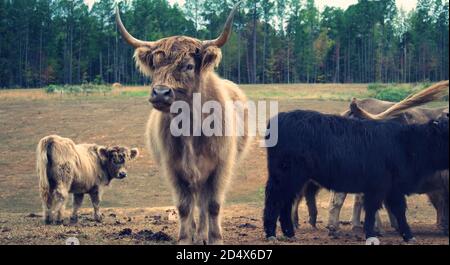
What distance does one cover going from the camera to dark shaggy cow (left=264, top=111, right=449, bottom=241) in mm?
6539

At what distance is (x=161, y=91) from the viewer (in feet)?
17.9

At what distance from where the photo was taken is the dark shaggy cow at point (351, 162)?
21.5ft

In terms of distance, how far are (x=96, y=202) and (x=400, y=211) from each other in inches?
194

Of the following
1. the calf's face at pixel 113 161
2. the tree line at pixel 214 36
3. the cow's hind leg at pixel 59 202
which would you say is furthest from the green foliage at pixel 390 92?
the cow's hind leg at pixel 59 202

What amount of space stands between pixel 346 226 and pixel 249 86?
989 centimetres

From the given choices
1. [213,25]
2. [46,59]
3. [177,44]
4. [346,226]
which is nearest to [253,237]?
[346,226]

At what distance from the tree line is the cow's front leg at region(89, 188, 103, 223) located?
4776 mm

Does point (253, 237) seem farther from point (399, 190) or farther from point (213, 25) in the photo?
point (213, 25)

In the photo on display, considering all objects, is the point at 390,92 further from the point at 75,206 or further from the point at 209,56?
the point at 209,56

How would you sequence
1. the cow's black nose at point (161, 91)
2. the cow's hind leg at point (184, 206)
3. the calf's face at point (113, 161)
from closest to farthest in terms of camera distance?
the cow's black nose at point (161, 91) < the cow's hind leg at point (184, 206) < the calf's face at point (113, 161)

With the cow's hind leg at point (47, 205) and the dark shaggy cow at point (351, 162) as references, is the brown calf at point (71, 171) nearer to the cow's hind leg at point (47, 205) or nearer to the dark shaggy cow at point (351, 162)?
the cow's hind leg at point (47, 205)

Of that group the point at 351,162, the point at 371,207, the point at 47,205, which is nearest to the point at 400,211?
the point at 371,207
